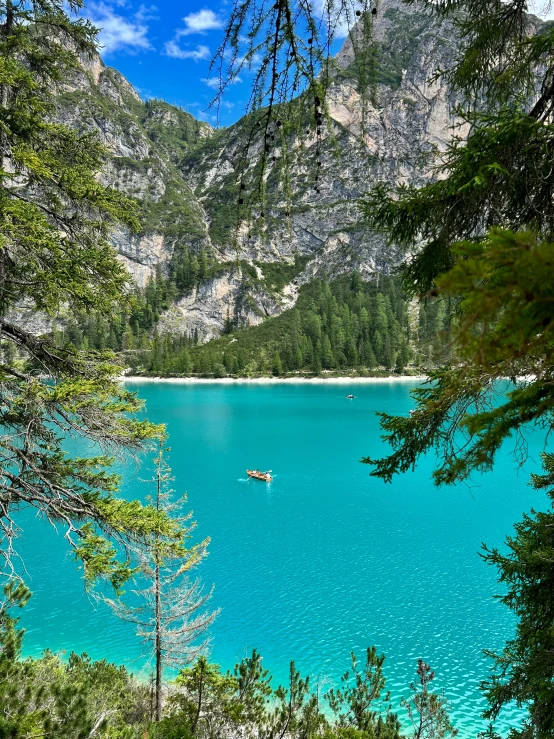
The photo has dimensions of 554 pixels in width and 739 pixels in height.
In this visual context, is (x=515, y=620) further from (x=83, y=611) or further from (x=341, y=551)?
(x=83, y=611)

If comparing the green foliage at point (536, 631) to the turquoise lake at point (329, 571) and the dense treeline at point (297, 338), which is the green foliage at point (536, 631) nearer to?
the turquoise lake at point (329, 571)

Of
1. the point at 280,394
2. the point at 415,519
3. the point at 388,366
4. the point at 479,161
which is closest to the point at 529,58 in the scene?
the point at 479,161

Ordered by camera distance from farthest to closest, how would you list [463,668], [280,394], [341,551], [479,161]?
[280,394] < [341,551] < [463,668] < [479,161]

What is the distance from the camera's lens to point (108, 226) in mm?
5816

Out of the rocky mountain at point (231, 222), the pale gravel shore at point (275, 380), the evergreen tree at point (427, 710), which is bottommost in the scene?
the evergreen tree at point (427, 710)

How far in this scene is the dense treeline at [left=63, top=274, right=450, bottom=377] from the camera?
102125 millimetres

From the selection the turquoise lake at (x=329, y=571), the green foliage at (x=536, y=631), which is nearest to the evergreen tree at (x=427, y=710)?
the green foliage at (x=536, y=631)

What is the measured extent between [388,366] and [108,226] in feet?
331

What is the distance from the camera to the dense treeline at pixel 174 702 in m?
4.21

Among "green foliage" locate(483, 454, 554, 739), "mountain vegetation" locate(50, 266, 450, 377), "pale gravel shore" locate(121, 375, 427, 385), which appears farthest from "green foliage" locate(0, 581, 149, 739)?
"mountain vegetation" locate(50, 266, 450, 377)

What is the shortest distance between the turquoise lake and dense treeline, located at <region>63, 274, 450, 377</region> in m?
64.8

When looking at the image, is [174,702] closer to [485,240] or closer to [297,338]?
[485,240]

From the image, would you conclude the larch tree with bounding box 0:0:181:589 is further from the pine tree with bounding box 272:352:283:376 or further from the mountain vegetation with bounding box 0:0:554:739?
the pine tree with bounding box 272:352:283:376

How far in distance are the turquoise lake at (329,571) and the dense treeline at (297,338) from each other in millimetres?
64822
